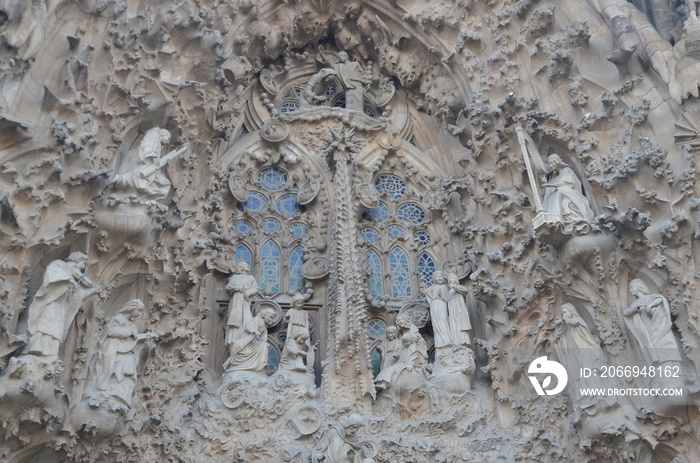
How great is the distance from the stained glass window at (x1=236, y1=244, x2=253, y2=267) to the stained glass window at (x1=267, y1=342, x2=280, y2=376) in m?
1.07

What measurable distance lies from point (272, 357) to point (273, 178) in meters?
2.45

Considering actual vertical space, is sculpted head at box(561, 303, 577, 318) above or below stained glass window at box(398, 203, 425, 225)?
below

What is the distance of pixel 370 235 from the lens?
35.0 feet

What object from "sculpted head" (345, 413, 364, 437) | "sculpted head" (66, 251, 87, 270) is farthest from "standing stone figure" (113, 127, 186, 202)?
"sculpted head" (345, 413, 364, 437)

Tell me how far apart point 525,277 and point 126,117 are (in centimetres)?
432

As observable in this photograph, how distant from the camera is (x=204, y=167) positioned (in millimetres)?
9781

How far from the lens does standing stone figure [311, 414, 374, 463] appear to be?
26.3ft

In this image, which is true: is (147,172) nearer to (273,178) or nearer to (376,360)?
(273,178)

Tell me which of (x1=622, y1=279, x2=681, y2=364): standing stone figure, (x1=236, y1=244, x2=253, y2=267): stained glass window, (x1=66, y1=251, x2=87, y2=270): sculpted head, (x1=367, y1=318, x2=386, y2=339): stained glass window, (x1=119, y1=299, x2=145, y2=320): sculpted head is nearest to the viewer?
(x1=66, y1=251, x2=87, y2=270): sculpted head

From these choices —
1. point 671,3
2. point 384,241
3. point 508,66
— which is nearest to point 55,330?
point 384,241

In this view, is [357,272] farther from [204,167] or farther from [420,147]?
[420,147]

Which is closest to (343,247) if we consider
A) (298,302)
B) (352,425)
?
(298,302)

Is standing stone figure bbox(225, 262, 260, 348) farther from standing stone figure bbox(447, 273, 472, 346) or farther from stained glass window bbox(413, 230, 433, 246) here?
stained glass window bbox(413, 230, 433, 246)

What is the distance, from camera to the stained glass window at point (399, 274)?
1032 centimetres
